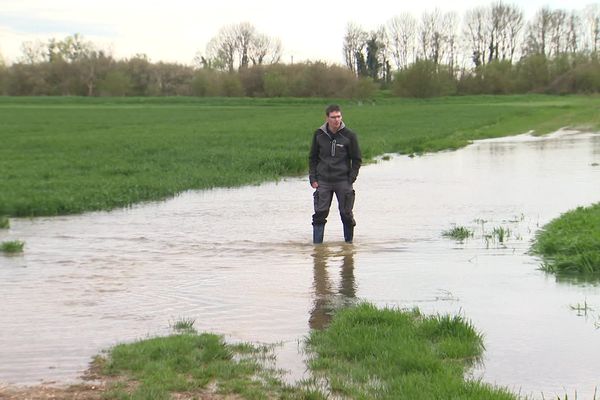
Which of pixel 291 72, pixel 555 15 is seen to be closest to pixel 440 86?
pixel 291 72

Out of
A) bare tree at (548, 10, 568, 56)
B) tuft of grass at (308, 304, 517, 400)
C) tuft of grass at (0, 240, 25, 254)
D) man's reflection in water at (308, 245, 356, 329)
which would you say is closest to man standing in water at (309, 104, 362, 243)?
man's reflection in water at (308, 245, 356, 329)

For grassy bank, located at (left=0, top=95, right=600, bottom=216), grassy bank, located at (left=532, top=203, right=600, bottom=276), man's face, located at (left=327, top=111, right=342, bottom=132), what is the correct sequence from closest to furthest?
grassy bank, located at (left=532, top=203, right=600, bottom=276), man's face, located at (left=327, top=111, right=342, bottom=132), grassy bank, located at (left=0, top=95, right=600, bottom=216)

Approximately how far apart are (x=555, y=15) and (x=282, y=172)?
123016mm

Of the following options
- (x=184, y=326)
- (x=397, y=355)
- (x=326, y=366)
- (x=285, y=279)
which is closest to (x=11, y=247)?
(x=285, y=279)

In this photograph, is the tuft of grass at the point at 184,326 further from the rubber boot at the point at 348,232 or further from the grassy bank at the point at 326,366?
the rubber boot at the point at 348,232

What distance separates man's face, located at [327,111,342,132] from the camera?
10991 mm

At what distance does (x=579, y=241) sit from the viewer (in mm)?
10484

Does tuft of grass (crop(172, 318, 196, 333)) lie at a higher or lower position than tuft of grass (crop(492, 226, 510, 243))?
lower

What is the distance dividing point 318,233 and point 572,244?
347 cm

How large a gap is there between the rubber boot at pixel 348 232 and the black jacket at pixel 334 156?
27.9 inches

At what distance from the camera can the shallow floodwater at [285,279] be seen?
6.67 metres

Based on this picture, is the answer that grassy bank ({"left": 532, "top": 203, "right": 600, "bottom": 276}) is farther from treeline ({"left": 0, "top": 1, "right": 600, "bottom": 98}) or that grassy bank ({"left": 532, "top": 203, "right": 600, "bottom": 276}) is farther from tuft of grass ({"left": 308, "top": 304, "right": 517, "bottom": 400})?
treeline ({"left": 0, "top": 1, "right": 600, "bottom": 98})

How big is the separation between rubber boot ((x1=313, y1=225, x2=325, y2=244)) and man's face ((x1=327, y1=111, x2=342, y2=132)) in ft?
4.79

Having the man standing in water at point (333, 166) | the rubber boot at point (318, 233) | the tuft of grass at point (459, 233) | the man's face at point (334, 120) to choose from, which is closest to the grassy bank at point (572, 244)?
the tuft of grass at point (459, 233)
